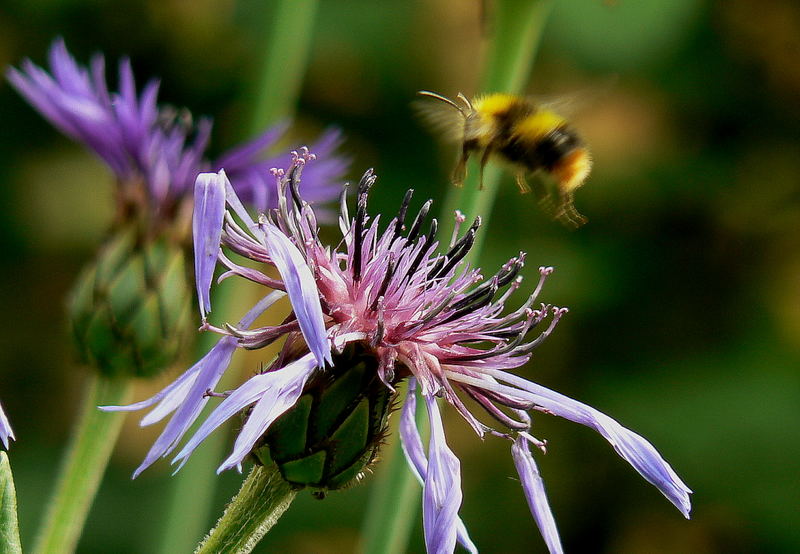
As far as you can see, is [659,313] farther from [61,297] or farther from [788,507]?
[61,297]

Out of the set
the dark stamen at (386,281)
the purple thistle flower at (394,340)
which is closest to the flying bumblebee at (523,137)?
the purple thistle flower at (394,340)

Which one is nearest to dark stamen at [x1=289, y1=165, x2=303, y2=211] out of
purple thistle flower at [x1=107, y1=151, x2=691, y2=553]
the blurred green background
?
purple thistle flower at [x1=107, y1=151, x2=691, y2=553]

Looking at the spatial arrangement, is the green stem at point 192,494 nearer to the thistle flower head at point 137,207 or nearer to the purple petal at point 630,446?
the thistle flower head at point 137,207

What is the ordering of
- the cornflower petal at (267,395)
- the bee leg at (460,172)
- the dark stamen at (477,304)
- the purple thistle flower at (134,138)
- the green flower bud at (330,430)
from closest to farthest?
the cornflower petal at (267,395) < the green flower bud at (330,430) < the dark stamen at (477,304) < the bee leg at (460,172) < the purple thistle flower at (134,138)

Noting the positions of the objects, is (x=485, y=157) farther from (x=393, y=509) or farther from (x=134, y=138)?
(x=134, y=138)

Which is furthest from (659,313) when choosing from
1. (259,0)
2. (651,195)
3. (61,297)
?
(61,297)

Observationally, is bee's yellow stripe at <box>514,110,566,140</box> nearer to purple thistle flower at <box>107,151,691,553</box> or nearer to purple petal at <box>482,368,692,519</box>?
purple thistle flower at <box>107,151,691,553</box>
